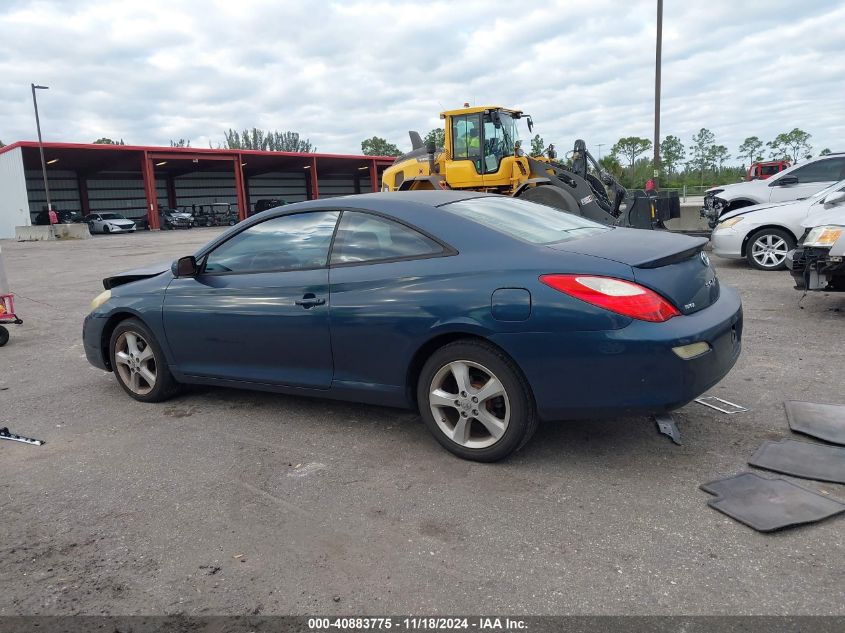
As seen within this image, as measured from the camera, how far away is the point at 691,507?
3045mm

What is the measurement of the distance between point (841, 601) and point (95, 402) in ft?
16.2

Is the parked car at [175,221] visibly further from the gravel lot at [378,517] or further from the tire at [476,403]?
the tire at [476,403]

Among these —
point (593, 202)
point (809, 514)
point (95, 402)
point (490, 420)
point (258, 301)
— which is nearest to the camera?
point (809, 514)

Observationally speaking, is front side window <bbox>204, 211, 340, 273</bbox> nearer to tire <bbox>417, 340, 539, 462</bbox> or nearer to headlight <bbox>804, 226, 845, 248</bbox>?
tire <bbox>417, 340, 539, 462</bbox>

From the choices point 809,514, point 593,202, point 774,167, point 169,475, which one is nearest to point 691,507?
point 809,514

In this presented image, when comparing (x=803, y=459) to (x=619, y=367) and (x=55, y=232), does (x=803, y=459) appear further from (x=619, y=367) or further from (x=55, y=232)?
(x=55, y=232)

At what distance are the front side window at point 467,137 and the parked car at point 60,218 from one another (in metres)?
35.4

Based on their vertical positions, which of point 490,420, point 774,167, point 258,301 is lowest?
point 490,420

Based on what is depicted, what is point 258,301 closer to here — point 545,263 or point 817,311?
point 545,263

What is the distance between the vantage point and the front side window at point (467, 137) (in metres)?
14.5

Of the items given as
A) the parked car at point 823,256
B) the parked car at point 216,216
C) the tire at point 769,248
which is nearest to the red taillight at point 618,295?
the parked car at point 823,256

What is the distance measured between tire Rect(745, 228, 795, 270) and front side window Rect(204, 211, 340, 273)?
27.0 feet

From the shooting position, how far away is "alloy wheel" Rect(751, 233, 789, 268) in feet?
32.7

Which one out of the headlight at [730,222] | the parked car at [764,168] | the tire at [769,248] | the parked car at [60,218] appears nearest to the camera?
the tire at [769,248]
